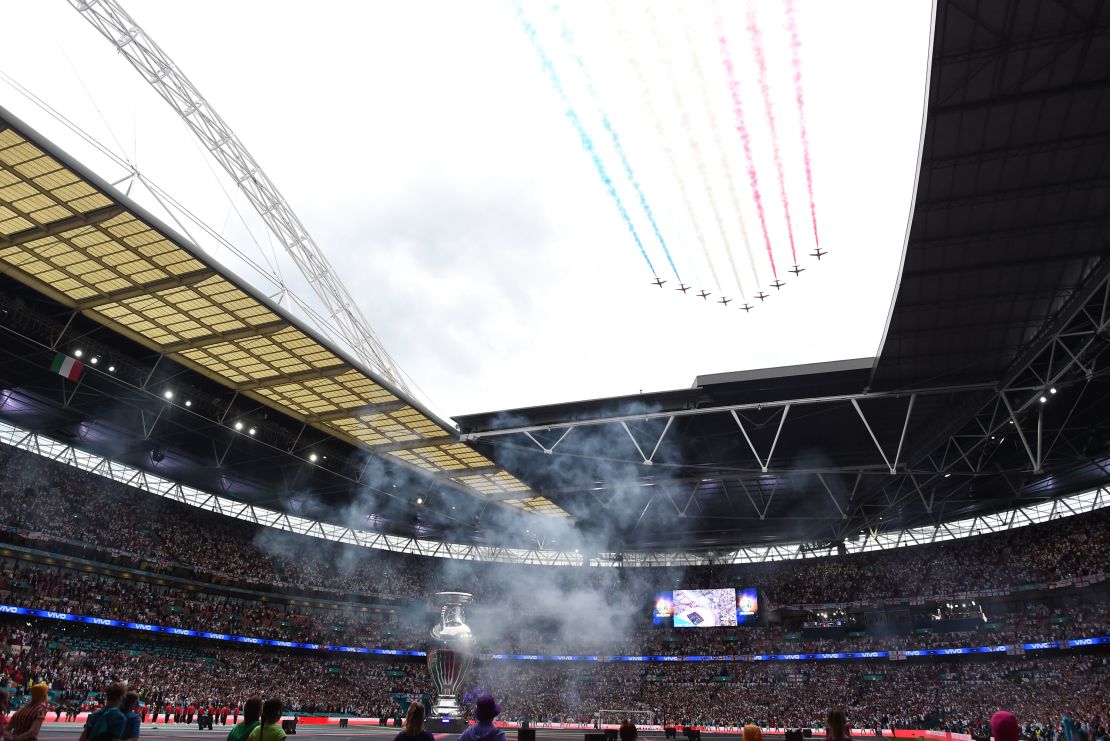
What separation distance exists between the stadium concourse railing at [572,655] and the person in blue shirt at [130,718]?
37.0 meters

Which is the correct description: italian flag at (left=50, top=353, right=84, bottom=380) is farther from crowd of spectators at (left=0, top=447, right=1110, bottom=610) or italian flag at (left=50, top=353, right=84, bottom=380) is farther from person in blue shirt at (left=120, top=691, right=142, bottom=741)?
person in blue shirt at (left=120, top=691, right=142, bottom=741)

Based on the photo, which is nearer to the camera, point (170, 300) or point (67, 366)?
point (170, 300)

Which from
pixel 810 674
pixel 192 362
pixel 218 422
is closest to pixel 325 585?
pixel 218 422

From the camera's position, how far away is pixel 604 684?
5919 centimetres

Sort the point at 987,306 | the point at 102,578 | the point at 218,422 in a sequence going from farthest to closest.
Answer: the point at 102,578 → the point at 218,422 → the point at 987,306

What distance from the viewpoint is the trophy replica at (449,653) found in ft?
71.8

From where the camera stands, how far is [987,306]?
23.8m

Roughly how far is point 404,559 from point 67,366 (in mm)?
41119

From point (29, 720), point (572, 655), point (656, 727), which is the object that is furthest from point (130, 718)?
point (572, 655)

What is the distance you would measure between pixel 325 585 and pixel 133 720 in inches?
2108

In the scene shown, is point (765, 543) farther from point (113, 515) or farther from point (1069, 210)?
point (113, 515)

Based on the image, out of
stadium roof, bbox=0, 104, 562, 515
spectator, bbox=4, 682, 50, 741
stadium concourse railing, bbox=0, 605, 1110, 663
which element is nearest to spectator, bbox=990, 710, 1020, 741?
spectator, bbox=4, 682, 50, 741

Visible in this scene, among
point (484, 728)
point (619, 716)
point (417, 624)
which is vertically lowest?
point (619, 716)

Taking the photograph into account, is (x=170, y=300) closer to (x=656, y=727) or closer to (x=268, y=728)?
(x=268, y=728)
